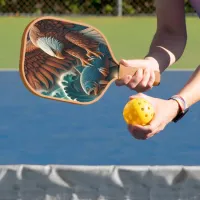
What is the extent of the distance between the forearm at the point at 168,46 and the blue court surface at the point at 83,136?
7.69 ft

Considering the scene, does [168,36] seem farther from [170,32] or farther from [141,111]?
[141,111]

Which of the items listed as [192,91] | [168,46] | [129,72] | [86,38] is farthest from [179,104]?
[86,38]

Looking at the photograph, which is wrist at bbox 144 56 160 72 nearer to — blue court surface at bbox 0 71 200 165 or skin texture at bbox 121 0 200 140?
skin texture at bbox 121 0 200 140

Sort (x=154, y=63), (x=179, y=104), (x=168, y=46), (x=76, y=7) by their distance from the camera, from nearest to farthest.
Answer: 1. (x=179, y=104)
2. (x=154, y=63)
3. (x=168, y=46)
4. (x=76, y=7)

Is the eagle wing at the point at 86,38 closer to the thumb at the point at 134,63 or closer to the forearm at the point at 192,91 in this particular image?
the thumb at the point at 134,63

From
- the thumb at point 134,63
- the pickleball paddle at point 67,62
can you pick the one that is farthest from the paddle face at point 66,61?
the thumb at point 134,63

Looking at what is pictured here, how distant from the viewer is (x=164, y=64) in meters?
2.35

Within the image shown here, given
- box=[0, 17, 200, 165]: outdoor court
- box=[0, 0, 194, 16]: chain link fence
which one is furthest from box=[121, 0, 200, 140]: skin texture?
box=[0, 0, 194, 16]: chain link fence

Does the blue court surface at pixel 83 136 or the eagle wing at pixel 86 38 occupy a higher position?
the eagle wing at pixel 86 38

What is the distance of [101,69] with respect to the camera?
2.43 metres

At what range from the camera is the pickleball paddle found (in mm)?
2320

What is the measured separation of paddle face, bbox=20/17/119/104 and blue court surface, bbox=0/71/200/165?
2324 mm

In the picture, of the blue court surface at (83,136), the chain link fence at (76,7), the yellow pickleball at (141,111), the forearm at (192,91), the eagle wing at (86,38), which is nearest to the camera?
the yellow pickleball at (141,111)

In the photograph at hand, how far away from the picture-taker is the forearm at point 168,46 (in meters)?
2.37
